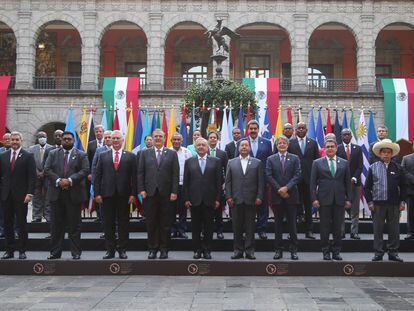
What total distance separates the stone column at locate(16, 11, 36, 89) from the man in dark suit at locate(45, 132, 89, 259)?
804 inches

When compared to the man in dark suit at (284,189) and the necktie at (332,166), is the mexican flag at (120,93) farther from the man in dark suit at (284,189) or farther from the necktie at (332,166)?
the necktie at (332,166)

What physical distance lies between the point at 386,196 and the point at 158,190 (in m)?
3.52

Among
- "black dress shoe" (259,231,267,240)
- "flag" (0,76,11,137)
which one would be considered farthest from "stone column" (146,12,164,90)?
"black dress shoe" (259,231,267,240)

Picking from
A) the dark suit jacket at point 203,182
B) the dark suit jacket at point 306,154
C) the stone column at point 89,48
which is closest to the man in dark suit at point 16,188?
the dark suit jacket at point 203,182

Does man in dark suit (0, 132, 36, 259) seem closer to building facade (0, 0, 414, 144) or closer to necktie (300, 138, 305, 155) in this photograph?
necktie (300, 138, 305, 155)

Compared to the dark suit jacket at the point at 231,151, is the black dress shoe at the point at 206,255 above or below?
below

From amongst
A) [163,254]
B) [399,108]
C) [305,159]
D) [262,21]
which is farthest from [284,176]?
[262,21]

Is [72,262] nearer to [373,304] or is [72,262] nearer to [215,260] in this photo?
[215,260]

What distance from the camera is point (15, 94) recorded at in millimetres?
27281

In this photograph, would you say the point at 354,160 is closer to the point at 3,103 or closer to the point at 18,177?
the point at 18,177

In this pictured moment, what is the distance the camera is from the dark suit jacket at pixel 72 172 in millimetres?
8453

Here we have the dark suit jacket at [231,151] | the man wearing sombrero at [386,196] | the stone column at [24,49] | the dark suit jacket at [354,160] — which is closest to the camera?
the man wearing sombrero at [386,196]

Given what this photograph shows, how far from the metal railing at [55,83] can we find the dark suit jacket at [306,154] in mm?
21526

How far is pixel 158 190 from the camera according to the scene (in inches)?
334
